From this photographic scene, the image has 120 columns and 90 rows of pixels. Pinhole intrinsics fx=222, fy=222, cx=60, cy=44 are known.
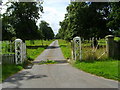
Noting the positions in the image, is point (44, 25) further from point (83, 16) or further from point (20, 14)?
point (83, 16)

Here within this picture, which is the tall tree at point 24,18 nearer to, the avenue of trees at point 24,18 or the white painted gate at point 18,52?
the avenue of trees at point 24,18

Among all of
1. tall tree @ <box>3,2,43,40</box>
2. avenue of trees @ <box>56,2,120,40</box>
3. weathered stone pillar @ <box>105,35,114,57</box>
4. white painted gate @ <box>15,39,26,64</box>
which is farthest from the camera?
tall tree @ <box>3,2,43,40</box>

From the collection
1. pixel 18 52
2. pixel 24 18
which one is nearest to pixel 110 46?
pixel 18 52

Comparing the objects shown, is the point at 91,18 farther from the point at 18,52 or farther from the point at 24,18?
the point at 24,18

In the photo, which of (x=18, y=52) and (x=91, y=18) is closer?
(x=18, y=52)

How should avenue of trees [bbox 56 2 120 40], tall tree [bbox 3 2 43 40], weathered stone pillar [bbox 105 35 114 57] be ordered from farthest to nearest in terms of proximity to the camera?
tall tree [bbox 3 2 43 40] < avenue of trees [bbox 56 2 120 40] < weathered stone pillar [bbox 105 35 114 57]

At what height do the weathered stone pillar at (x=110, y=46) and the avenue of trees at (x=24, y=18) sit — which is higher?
the avenue of trees at (x=24, y=18)

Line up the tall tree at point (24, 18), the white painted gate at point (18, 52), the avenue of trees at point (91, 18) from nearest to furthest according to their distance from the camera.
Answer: the white painted gate at point (18, 52) < the avenue of trees at point (91, 18) < the tall tree at point (24, 18)

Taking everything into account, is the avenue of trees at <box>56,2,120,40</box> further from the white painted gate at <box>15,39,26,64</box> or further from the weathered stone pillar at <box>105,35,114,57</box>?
the white painted gate at <box>15,39,26,64</box>

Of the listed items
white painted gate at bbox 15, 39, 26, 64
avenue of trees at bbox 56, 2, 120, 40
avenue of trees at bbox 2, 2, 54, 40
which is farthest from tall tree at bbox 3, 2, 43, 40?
white painted gate at bbox 15, 39, 26, 64

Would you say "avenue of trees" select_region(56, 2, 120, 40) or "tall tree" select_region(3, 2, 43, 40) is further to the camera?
"tall tree" select_region(3, 2, 43, 40)

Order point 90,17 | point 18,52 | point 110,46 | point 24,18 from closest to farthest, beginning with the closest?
1. point 110,46
2. point 18,52
3. point 90,17
4. point 24,18

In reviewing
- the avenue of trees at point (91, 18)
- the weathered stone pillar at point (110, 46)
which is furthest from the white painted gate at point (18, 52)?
the avenue of trees at point (91, 18)

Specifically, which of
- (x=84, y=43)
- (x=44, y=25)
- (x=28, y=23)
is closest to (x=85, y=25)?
(x=84, y=43)
